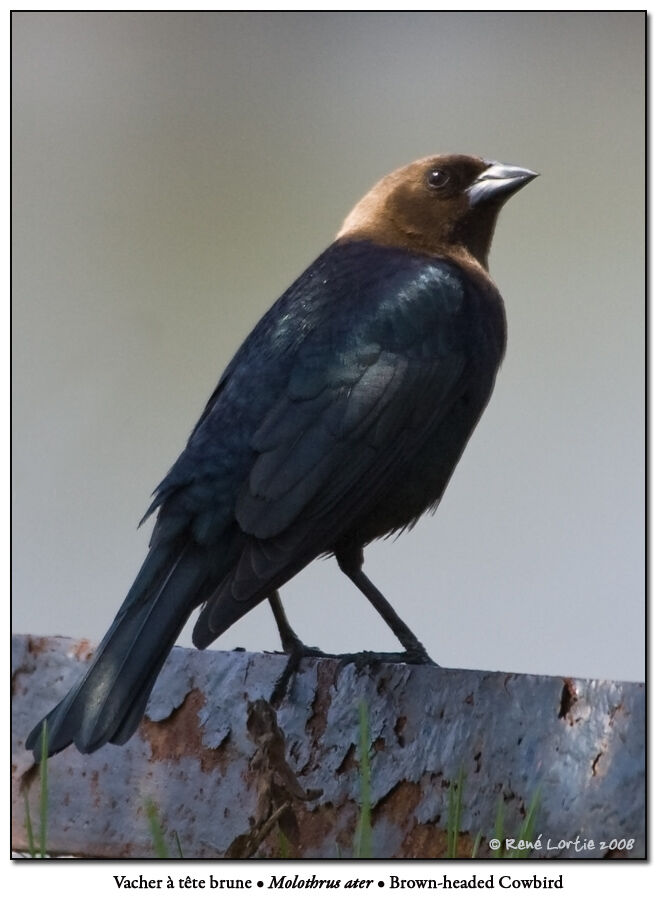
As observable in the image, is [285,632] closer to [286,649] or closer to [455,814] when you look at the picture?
[286,649]

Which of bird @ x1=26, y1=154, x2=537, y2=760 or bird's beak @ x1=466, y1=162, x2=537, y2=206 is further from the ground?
bird's beak @ x1=466, y1=162, x2=537, y2=206

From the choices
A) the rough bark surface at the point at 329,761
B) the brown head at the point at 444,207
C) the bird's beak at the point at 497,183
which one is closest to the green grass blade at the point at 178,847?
the rough bark surface at the point at 329,761

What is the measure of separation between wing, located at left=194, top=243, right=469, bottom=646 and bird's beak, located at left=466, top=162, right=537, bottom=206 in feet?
1.26

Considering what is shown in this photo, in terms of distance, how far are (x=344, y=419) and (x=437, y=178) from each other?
45.7 inches

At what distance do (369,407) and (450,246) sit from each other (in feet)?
2.93

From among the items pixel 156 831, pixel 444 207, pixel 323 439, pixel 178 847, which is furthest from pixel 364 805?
pixel 444 207

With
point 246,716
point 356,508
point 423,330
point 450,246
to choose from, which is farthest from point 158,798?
point 450,246

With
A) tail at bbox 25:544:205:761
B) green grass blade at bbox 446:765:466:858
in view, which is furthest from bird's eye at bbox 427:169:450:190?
green grass blade at bbox 446:765:466:858

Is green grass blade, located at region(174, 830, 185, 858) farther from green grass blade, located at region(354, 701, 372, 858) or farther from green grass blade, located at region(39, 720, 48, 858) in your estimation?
green grass blade, located at region(354, 701, 372, 858)

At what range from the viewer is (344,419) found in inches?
135

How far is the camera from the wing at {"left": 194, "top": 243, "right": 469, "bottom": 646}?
3.24 m

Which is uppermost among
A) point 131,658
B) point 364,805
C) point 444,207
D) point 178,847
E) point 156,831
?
point 444,207

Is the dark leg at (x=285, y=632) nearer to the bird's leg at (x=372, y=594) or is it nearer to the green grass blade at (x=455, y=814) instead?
the bird's leg at (x=372, y=594)

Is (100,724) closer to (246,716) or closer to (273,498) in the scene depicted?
(246,716)
